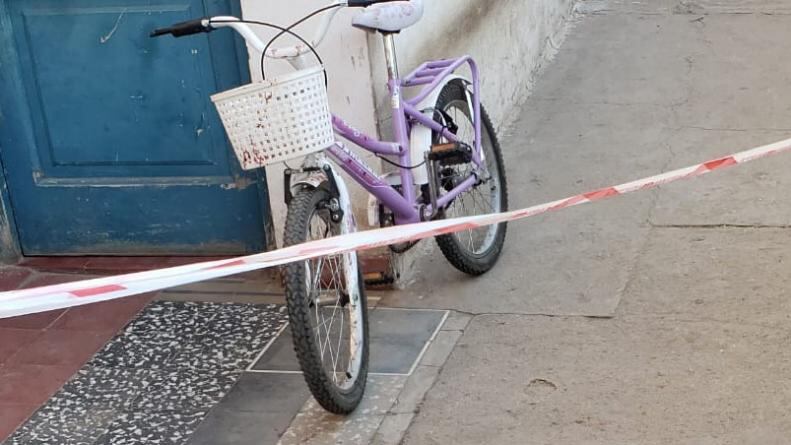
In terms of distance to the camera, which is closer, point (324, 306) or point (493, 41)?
point (324, 306)

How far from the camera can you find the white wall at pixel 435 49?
16.0 feet

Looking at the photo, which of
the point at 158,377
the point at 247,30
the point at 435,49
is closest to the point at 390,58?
the point at 247,30

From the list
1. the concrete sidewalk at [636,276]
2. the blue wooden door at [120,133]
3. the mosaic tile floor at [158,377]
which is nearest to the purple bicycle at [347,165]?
the concrete sidewalk at [636,276]

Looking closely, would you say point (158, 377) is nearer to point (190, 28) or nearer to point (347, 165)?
point (347, 165)

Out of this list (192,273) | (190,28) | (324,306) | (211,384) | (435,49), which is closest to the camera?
(192,273)

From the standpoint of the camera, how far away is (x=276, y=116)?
3.70 metres

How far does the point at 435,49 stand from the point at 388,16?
139 centimetres

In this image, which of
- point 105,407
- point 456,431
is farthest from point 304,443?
point 105,407

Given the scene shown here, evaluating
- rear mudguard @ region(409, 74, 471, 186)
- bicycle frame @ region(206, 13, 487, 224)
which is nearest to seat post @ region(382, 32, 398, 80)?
bicycle frame @ region(206, 13, 487, 224)

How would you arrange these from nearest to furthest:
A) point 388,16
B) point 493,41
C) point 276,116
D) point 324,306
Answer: point 276,116 < point 324,306 < point 388,16 < point 493,41

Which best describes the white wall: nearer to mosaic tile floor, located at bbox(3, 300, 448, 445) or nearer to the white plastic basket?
mosaic tile floor, located at bbox(3, 300, 448, 445)

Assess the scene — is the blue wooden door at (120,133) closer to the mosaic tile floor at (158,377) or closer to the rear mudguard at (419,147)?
the mosaic tile floor at (158,377)

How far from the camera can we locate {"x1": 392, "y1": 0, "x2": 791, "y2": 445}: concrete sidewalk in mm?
4031

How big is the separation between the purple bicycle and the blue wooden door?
80 cm
